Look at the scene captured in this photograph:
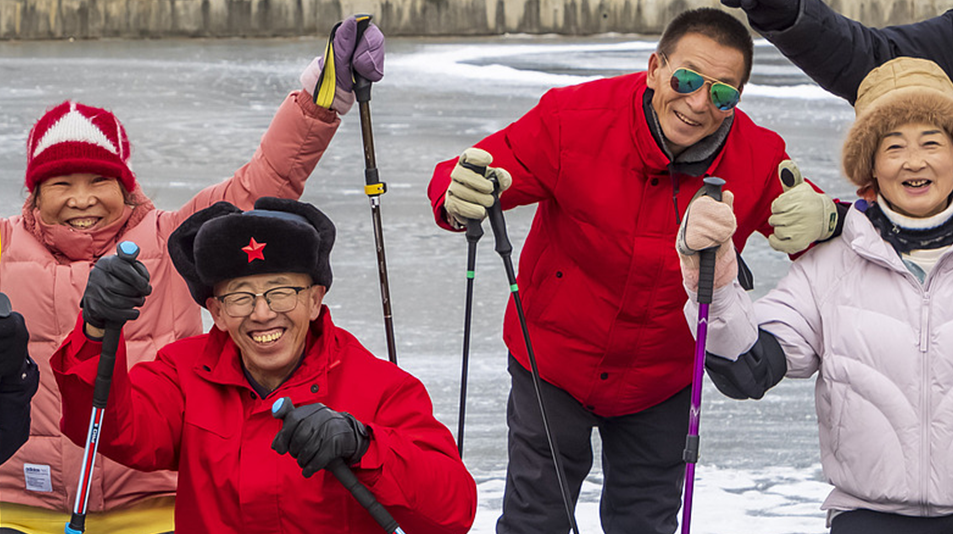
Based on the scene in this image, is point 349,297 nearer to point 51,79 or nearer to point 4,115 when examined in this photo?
point 4,115

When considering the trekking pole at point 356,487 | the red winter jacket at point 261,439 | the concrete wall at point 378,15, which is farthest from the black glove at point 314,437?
the concrete wall at point 378,15

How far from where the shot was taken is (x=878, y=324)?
2.63 meters

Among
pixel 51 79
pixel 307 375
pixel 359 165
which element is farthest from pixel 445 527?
pixel 51 79

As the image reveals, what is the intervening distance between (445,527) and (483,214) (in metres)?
0.73

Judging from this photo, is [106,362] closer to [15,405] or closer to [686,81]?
[15,405]

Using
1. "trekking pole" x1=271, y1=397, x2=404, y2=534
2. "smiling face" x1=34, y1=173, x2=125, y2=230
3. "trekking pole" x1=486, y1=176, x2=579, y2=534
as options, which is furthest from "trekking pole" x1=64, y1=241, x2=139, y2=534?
"trekking pole" x1=486, y1=176, x2=579, y2=534

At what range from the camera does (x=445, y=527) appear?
2.48m

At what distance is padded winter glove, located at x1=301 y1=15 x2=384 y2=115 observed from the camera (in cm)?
321

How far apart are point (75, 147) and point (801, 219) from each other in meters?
1.58

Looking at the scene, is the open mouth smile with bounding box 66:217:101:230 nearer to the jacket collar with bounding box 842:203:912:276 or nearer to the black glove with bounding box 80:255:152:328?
the black glove with bounding box 80:255:152:328

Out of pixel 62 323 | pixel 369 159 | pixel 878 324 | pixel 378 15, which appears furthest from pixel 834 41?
pixel 378 15

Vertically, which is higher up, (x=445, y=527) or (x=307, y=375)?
(x=307, y=375)

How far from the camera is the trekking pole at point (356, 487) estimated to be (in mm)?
2227

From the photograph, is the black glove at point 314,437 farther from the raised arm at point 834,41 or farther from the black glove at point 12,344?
the raised arm at point 834,41
